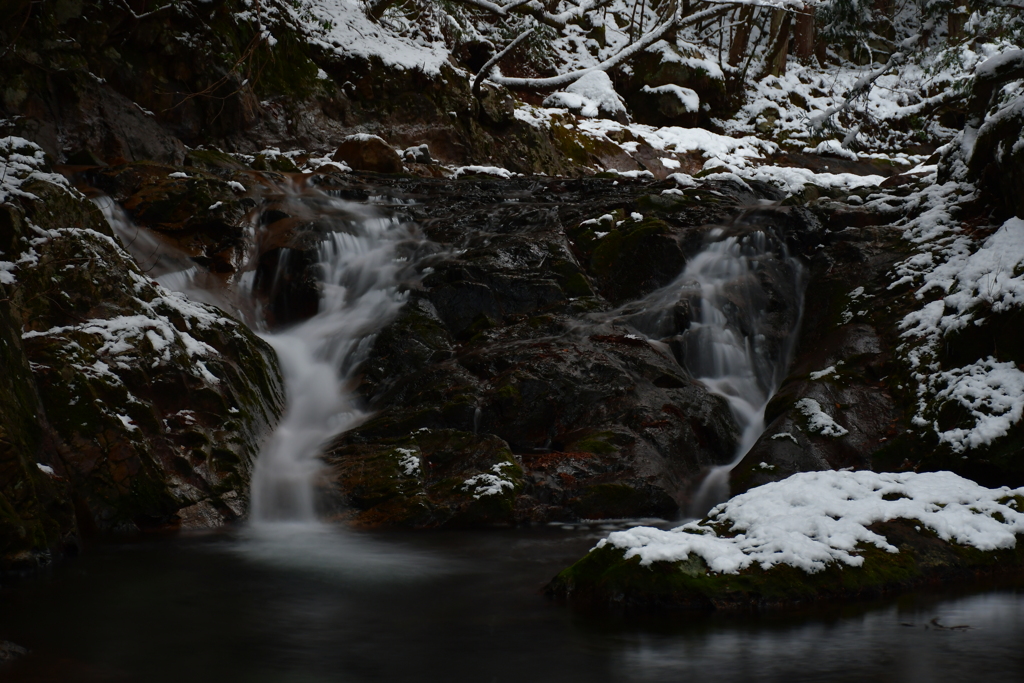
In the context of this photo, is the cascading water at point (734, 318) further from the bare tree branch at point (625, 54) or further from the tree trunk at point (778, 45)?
the tree trunk at point (778, 45)

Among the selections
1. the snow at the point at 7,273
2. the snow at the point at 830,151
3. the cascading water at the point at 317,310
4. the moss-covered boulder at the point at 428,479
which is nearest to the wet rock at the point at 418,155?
the cascading water at the point at 317,310

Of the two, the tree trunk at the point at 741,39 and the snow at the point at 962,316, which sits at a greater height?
the tree trunk at the point at 741,39

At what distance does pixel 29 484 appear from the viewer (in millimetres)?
5016

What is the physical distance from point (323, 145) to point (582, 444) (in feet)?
36.3

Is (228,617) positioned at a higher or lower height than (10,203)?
lower

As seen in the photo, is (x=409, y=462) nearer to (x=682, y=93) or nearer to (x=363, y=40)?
(x=363, y=40)

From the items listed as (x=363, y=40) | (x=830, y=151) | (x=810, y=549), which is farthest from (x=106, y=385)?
(x=830, y=151)

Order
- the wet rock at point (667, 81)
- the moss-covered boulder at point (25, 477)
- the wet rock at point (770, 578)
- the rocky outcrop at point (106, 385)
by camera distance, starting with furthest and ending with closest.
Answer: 1. the wet rock at point (667, 81)
2. the rocky outcrop at point (106, 385)
3. the moss-covered boulder at point (25, 477)
4. the wet rock at point (770, 578)

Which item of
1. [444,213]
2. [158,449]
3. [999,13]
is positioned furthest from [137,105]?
[999,13]

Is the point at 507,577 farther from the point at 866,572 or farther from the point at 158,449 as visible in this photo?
the point at 158,449

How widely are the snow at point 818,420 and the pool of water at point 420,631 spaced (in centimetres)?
308

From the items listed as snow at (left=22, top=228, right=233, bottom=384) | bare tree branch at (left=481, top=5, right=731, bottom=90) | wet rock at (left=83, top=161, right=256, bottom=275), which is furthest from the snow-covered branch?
snow at (left=22, top=228, right=233, bottom=384)

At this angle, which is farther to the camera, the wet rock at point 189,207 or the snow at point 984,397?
the wet rock at point 189,207

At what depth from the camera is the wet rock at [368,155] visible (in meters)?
15.2
